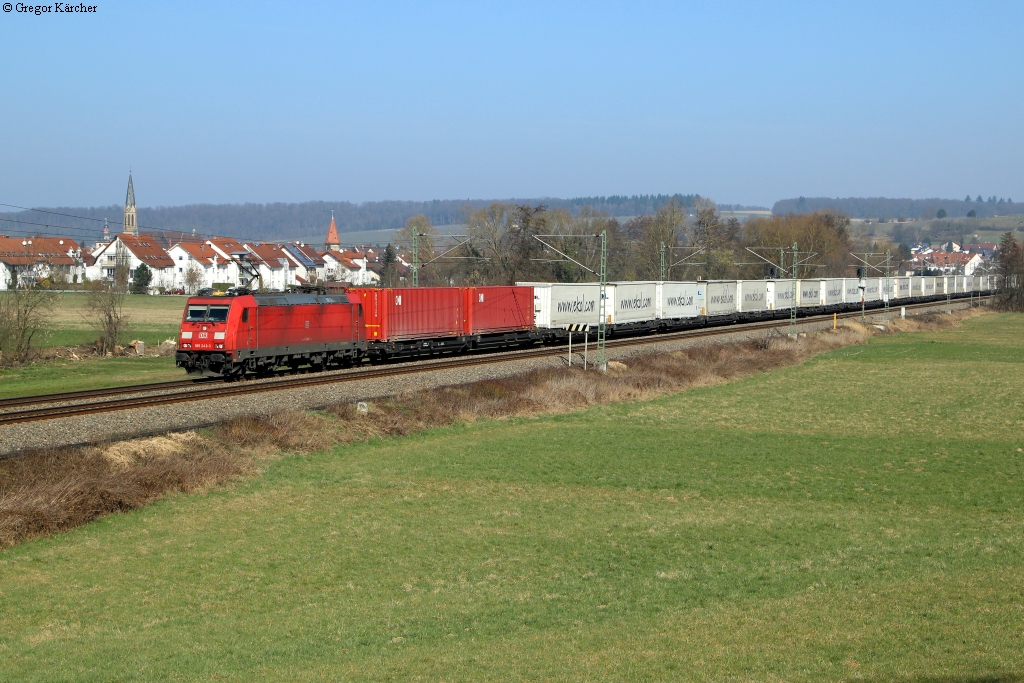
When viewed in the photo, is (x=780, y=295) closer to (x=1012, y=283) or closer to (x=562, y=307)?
(x=562, y=307)

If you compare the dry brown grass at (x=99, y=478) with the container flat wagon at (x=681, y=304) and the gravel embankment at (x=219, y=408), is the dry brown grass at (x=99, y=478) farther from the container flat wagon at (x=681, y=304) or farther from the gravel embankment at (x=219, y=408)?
the container flat wagon at (x=681, y=304)

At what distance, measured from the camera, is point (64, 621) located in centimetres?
1243

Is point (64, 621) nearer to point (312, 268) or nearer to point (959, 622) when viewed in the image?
point (959, 622)

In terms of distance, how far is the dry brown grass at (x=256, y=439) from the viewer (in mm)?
17203

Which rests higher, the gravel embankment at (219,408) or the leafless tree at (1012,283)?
the leafless tree at (1012,283)

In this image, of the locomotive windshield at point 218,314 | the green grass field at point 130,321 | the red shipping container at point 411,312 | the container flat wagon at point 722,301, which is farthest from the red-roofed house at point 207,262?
the locomotive windshield at point 218,314

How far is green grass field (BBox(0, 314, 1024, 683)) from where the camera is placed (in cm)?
1062

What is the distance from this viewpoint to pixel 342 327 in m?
39.5

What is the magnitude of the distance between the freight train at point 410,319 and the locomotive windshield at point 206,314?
0.03m

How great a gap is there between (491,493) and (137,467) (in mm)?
6733

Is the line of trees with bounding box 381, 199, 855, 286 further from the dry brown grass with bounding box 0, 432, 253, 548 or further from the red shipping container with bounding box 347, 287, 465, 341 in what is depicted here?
the dry brown grass with bounding box 0, 432, 253, 548

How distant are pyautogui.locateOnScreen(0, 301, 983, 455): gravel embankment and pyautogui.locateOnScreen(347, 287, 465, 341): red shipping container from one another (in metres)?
1.91

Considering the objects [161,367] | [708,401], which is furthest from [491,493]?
[161,367]

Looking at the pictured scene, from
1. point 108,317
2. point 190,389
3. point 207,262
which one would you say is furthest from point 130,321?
point 207,262
